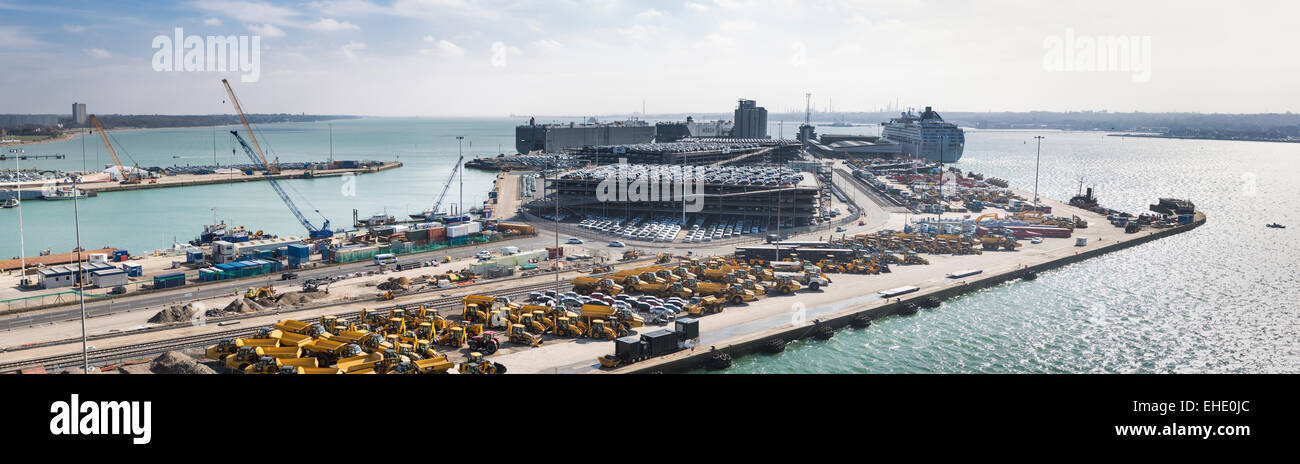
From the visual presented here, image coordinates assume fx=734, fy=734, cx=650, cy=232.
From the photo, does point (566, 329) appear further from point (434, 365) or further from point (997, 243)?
point (997, 243)

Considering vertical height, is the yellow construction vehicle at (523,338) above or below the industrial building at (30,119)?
below

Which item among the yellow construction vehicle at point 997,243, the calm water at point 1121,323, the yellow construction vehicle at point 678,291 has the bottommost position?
the calm water at point 1121,323

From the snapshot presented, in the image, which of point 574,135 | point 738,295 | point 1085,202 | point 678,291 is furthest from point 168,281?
point 574,135

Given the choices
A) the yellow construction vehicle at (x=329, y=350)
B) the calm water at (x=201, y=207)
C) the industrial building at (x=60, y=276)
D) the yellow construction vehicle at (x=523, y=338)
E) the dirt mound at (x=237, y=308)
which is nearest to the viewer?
the yellow construction vehicle at (x=329, y=350)

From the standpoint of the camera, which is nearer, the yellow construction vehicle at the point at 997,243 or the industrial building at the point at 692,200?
the yellow construction vehicle at the point at 997,243

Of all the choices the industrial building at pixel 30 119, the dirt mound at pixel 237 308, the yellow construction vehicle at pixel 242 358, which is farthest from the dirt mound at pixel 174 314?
the industrial building at pixel 30 119

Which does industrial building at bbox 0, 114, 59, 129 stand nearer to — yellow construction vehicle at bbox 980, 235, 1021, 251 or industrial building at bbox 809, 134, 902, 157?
industrial building at bbox 809, 134, 902, 157

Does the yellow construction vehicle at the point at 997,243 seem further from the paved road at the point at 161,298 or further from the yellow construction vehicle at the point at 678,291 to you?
the paved road at the point at 161,298

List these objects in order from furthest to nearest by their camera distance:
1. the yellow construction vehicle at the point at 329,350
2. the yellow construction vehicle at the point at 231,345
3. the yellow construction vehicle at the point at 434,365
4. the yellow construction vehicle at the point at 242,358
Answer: the yellow construction vehicle at the point at 231,345 < the yellow construction vehicle at the point at 329,350 < the yellow construction vehicle at the point at 242,358 < the yellow construction vehicle at the point at 434,365
